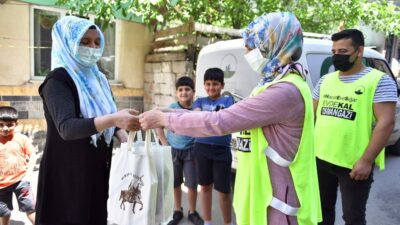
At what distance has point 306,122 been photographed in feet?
5.45

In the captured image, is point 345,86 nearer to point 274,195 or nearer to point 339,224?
point 274,195

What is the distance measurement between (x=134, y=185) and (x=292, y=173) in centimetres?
81

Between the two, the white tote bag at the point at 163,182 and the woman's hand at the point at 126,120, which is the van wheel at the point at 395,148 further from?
the woman's hand at the point at 126,120

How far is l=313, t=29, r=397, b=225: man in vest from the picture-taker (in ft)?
8.29

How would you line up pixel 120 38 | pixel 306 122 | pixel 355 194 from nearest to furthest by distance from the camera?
1. pixel 306 122
2. pixel 355 194
3. pixel 120 38

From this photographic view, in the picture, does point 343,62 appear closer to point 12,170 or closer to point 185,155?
point 185,155

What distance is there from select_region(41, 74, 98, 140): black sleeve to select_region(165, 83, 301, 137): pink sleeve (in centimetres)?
53

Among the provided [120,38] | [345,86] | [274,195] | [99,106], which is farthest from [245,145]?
[120,38]

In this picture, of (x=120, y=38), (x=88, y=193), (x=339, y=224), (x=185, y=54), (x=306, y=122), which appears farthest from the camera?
(x=120, y=38)

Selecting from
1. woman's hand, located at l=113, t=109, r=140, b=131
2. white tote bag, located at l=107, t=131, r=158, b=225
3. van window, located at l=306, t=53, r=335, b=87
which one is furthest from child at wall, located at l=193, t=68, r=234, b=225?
woman's hand, located at l=113, t=109, r=140, b=131

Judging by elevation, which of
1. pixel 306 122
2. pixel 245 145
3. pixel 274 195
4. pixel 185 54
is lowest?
pixel 274 195

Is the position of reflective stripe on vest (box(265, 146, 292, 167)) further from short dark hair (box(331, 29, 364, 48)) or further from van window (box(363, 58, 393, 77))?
van window (box(363, 58, 393, 77))

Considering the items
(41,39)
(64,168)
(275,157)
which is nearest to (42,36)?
(41,39)

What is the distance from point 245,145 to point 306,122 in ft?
1.00
